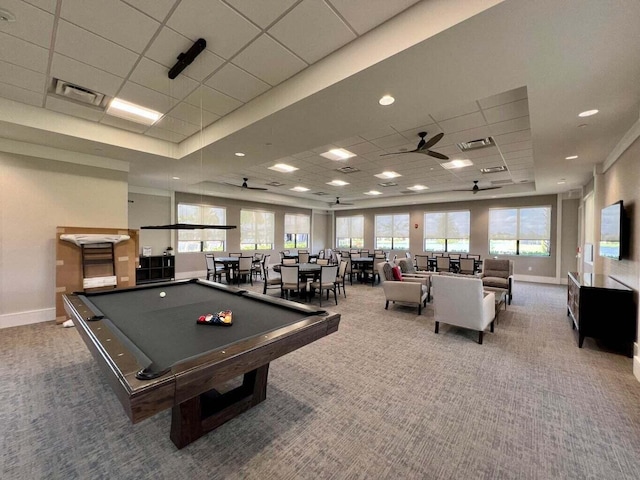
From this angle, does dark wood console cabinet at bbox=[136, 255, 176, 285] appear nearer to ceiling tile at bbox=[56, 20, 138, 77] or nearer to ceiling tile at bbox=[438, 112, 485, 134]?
ceiling tile at bbox=[56, 20, 138, 77]

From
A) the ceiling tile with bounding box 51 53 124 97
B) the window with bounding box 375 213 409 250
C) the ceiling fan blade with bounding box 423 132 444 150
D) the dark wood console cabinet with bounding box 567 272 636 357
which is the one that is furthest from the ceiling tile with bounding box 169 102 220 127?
the window with bounding box 375 213 409 250

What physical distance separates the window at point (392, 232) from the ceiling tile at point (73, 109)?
36.2 feet

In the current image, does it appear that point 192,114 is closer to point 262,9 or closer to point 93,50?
point 93,50

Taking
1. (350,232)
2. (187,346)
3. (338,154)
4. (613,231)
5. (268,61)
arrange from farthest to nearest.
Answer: (350,232)
(338,154)
(613,231)
(268,61)
(187,346)

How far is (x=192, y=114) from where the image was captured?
3.92 m

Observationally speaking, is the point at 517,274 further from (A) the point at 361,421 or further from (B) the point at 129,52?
(B) the point at 129,52

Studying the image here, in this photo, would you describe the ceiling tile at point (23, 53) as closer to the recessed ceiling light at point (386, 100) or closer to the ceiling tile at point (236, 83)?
the ceiling tile at point (236, 83)

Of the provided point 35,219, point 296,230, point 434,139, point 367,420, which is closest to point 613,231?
point 434,139

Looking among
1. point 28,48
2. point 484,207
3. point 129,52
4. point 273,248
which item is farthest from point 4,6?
point 484,207

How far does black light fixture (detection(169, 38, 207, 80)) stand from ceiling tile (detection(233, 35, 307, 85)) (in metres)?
0.34

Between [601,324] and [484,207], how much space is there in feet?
25.0

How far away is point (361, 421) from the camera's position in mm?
2160

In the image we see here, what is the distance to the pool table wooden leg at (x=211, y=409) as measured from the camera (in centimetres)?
187

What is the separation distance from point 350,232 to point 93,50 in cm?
1240
